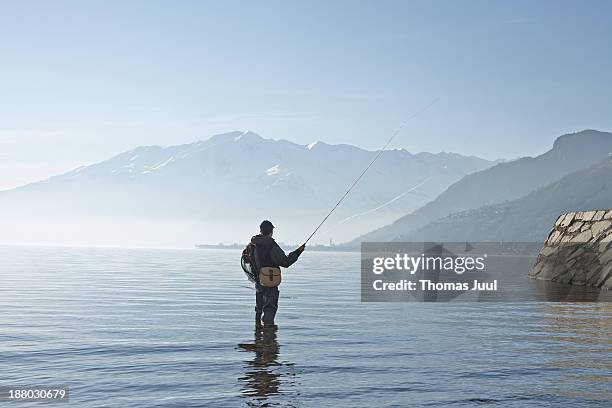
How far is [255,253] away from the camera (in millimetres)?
16453

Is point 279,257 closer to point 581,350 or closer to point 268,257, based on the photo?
point 268,257

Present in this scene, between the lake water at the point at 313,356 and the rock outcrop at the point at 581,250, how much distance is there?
42.7 feet

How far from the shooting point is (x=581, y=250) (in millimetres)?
38875

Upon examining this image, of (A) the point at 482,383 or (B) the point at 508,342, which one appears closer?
(A) the point at 482,383

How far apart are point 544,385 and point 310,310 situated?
13.3 metres

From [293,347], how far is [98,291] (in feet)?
67.4

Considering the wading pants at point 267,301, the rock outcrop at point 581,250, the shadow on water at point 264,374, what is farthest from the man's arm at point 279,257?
the rock outcrop at point 581,250

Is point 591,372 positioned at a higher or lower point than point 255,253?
lower

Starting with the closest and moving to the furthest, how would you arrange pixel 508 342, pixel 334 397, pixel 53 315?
1. pixel 334 397
2. pixel 508 342
3. pixel 53 315

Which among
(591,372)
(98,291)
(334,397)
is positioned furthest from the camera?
(98,291)

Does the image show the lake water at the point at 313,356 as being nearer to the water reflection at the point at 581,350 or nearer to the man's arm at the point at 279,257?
the water reflection at the point at 581,350

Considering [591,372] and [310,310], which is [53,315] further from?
[591,372]

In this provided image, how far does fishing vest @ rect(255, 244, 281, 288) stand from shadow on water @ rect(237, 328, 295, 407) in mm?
1434

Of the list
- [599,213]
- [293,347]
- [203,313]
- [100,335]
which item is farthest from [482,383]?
[599,213]
